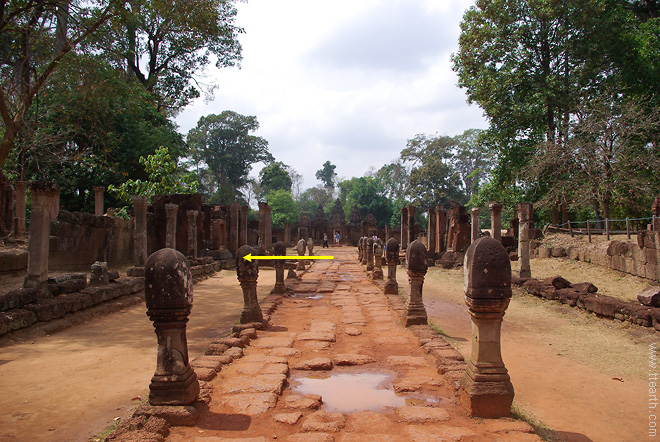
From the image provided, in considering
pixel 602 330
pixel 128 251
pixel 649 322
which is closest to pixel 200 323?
pixel 602 330

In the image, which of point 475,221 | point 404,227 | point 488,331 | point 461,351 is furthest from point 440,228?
point 488,331

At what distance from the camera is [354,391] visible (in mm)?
4336

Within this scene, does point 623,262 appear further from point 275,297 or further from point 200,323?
point 200,323

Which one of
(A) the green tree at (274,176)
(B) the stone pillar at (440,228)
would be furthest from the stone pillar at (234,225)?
(A) the green tree at (274,176)

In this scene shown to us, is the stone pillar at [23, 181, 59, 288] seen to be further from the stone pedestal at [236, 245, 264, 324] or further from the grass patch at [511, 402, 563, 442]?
the grass patch at [511, 402, 563, 442]

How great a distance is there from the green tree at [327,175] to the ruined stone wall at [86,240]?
73574mm

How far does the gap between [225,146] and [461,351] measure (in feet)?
181

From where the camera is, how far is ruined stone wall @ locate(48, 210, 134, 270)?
41.7ft

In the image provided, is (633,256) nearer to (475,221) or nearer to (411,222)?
(475,221)

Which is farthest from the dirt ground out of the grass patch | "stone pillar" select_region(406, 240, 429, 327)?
"stone pillar" select_region(406, 240, 429, 327)

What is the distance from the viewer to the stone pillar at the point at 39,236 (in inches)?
314

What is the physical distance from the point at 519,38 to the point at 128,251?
20.8 metres

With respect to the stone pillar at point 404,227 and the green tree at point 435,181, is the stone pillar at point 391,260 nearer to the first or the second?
the stone pillar at point 404,227

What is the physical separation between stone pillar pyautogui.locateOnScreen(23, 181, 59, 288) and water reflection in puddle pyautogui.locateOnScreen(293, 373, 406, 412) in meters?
6.03
